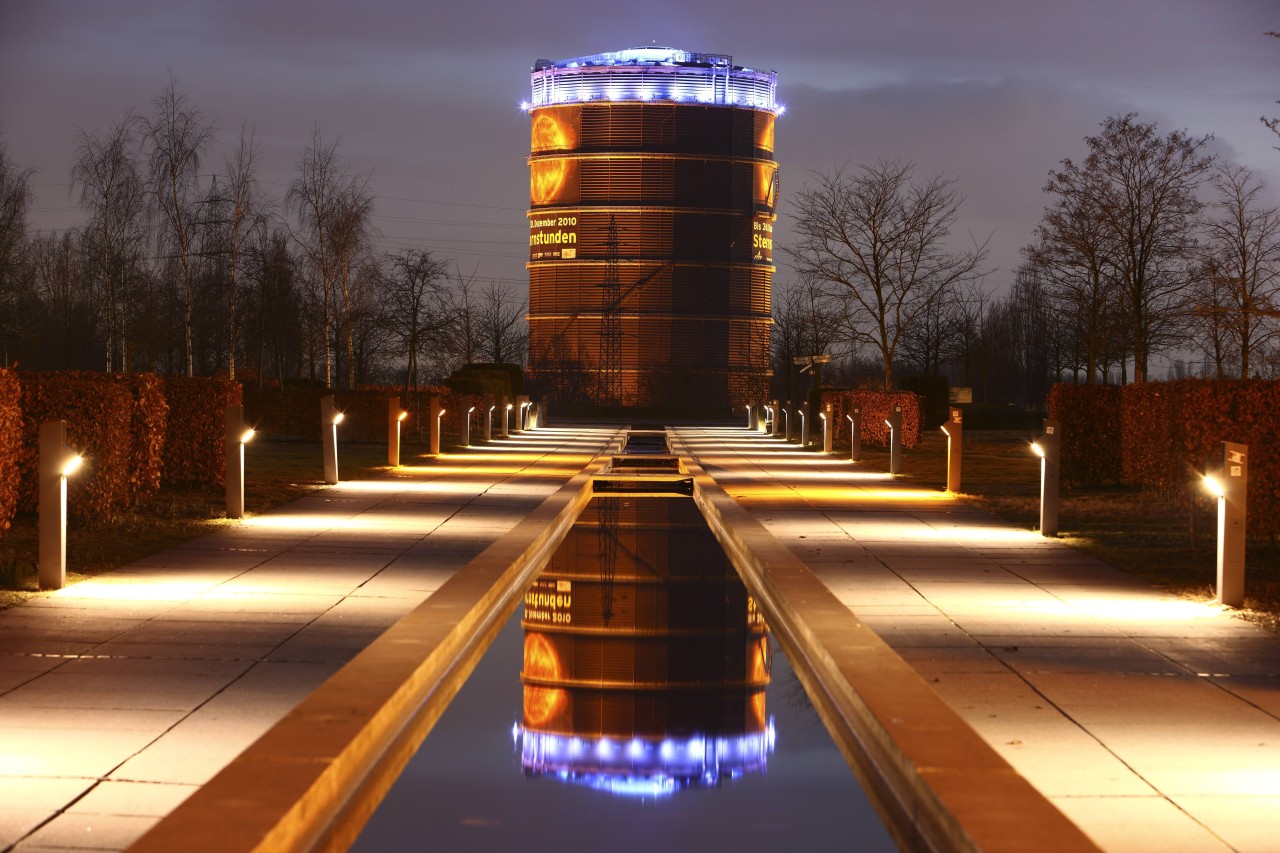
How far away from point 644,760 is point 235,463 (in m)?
11.0

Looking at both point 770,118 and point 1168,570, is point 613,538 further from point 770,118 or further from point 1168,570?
point 770,118

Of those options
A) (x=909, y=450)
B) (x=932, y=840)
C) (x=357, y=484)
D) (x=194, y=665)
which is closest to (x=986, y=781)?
(x=932, y=840)

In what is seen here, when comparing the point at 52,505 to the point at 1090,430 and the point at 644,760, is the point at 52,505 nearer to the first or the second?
the point at 644,760

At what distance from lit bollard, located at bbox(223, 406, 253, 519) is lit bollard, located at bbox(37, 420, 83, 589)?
5837mm

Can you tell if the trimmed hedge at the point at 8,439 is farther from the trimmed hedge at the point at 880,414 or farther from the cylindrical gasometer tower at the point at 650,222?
the cylindrical gasometer tower at the point at 650,222

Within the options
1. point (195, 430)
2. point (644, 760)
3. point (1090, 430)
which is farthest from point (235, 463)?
point (1090, 430)

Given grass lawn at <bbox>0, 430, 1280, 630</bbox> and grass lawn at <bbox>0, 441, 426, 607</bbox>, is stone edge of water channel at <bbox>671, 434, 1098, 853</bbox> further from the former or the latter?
grass lawn at <bbox>0, 441, 426, 607</bbox>

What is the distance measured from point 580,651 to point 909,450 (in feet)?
96.6

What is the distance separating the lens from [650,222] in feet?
401

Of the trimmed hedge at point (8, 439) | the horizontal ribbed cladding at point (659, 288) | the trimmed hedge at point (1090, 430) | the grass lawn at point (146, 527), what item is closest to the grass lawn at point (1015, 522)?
the grass lawn at point (146, 527)

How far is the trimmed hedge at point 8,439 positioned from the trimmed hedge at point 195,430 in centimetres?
655

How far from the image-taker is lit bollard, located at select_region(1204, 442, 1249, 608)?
37.7 ft

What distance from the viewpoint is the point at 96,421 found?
1633cm

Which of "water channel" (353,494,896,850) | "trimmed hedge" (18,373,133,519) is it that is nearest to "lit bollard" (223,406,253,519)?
"trimmed hedge" (18,373,133,519)
